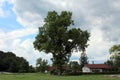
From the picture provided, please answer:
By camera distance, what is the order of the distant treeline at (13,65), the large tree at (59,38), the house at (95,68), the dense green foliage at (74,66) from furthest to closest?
the house at (95,68) < the distant treeline at (13,65) < the dense green foliage at (74,66) < the large tree at (59,38)

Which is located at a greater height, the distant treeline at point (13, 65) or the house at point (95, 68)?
the house at point (95, 68)

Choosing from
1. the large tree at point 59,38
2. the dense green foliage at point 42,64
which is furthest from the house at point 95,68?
the large tree at point 59,38

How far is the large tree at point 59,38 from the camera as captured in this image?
282 ft

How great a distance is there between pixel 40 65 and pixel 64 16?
52.8 metres

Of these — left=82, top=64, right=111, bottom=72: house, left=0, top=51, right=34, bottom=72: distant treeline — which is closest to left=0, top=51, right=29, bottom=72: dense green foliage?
left=0, top=51, right=34, bottom=72: distant treeline

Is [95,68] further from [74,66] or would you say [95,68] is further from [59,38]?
[59,38]

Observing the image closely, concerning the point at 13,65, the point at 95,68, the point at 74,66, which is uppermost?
the point at 95,68

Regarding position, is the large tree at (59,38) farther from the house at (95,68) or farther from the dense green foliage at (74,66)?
the house at (95,68)

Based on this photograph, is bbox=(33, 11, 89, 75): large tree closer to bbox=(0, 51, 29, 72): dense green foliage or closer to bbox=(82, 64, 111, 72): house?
bbox=(0, 51, 29, 72): dense green foliage

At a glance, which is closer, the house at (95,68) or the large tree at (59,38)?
the large tree at (59,38)

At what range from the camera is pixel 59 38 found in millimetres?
86062

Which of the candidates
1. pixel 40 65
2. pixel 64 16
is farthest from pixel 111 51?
pixel 64 16

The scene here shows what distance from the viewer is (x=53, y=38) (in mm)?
87062

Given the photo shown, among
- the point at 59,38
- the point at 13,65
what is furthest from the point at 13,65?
the point at 59,38
